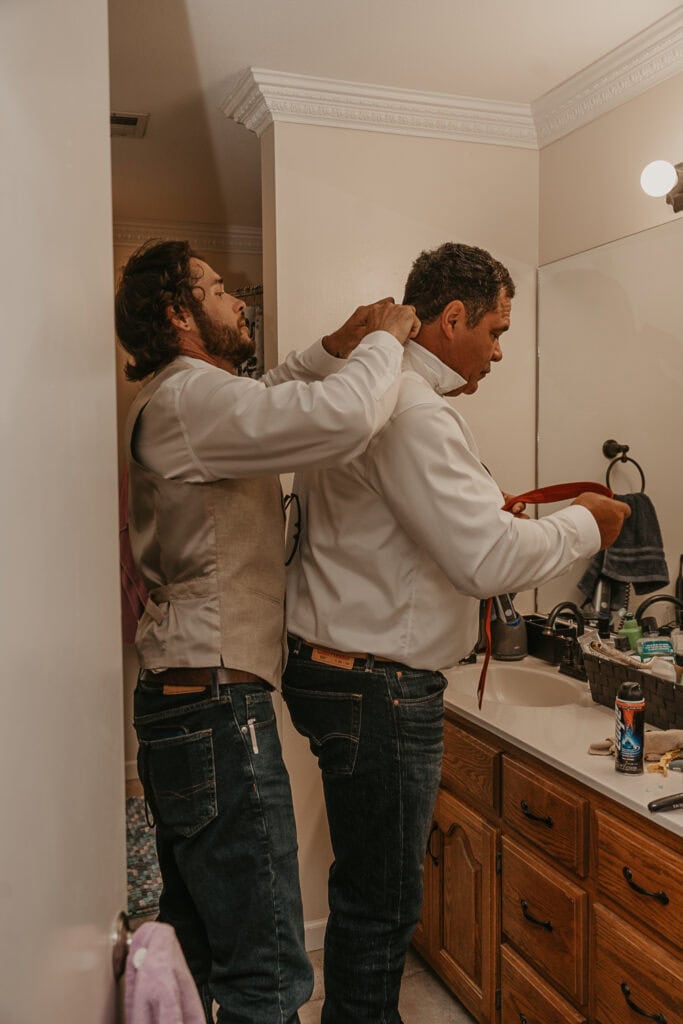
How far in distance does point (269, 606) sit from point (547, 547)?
19.4 inches

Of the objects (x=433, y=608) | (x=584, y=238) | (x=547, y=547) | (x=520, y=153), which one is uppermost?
(x=520, y=153)

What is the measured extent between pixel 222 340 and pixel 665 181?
4.58 ft

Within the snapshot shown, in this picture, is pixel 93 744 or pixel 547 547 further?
pixel 547 547

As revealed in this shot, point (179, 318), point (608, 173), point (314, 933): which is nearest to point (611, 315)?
point (608, 173)

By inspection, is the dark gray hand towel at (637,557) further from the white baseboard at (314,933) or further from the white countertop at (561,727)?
the white baseboard at (314,933)

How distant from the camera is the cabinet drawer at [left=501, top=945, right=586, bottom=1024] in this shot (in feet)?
5.98

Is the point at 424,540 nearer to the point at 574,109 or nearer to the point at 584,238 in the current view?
the point at 584,238

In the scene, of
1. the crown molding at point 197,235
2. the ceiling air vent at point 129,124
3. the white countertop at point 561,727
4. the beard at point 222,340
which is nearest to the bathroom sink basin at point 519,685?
the white countertop at point 561,727

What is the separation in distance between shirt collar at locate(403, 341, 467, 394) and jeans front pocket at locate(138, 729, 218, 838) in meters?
0.80

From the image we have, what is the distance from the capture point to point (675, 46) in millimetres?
2234

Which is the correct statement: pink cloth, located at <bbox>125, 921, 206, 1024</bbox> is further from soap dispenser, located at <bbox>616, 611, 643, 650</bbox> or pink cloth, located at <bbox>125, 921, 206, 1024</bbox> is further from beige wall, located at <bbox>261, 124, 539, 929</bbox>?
beige wall, located at <bbox>261, 124, 539, 929</bbox>

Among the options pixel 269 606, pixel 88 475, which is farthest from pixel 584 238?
pixel 88 475

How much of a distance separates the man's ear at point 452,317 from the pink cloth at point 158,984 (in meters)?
1.26

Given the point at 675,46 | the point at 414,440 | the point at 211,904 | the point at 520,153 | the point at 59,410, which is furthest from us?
the point at 520,153
